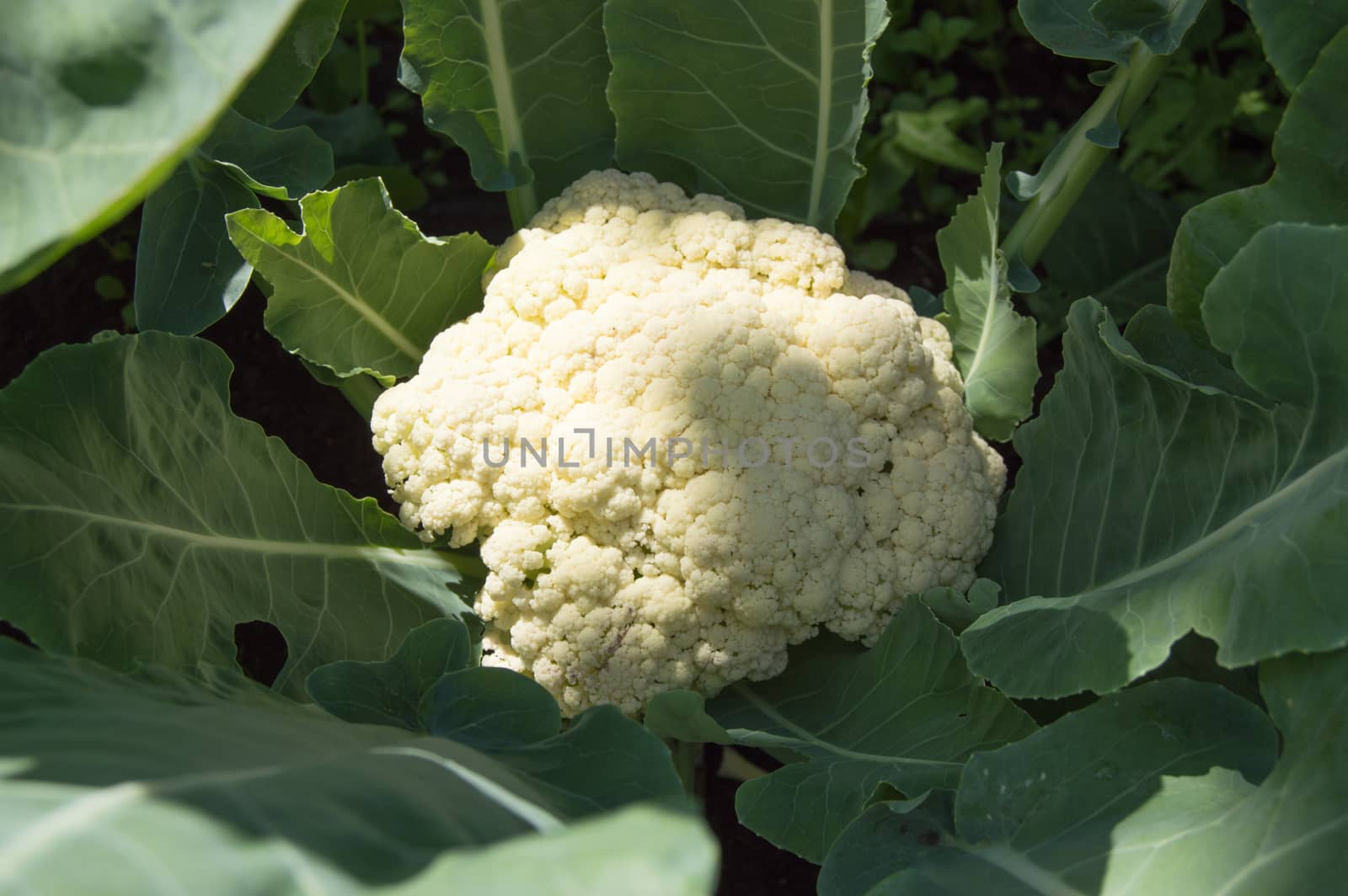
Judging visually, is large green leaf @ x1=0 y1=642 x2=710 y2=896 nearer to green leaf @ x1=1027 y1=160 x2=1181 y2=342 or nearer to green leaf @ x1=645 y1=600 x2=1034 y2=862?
green leaf @ x1=645 y1=600 x2=1034 y2=862

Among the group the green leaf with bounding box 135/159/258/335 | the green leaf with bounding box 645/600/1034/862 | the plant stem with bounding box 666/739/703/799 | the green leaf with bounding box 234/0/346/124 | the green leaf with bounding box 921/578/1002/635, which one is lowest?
the plant stem with bounding box 666/739/703/799

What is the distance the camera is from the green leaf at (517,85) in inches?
66.4

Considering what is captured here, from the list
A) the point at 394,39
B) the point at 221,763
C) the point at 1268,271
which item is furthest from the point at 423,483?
the point at 394,39

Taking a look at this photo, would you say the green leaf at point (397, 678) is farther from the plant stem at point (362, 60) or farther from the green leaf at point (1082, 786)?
the plant stem at point (362, 60)

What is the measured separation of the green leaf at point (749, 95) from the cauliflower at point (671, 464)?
178 millimetres

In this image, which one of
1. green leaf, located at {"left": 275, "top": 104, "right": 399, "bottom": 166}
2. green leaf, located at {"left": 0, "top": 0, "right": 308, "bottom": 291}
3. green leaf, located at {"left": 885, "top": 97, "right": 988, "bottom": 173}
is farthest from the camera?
green leaf, located at {"left": 885, "top": 97, "right": 988, "bottom": 173}

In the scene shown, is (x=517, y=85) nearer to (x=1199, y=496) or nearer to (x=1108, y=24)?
(x=1108, y=24)

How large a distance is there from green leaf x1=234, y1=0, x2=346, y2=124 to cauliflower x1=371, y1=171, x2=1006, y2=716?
42 cm

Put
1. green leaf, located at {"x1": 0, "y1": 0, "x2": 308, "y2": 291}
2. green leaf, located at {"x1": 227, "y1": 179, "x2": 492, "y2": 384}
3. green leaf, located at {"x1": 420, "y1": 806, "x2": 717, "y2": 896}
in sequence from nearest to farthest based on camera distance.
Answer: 1. green leaf, located at {"x1": 420, "y1": 806, "x2": 717, "y2": 896}
2. green leaf, located at {"x1": 0, "y1": 0, "x2": 308, "y2": 291}
3. green leaf, located at {"x1": 227, "y1": 179, "x2": 492, "y2": 384}

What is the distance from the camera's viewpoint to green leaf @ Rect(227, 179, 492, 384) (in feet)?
4.89

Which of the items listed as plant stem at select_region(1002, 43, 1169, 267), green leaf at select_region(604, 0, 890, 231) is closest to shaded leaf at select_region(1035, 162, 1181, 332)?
plant stem at select_region(1002, 43, 1169, 267)

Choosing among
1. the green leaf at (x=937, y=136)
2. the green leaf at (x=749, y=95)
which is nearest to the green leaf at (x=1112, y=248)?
the green leaf at (x=937, y=136)

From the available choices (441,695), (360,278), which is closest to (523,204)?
(360,278)

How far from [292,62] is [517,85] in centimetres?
34
